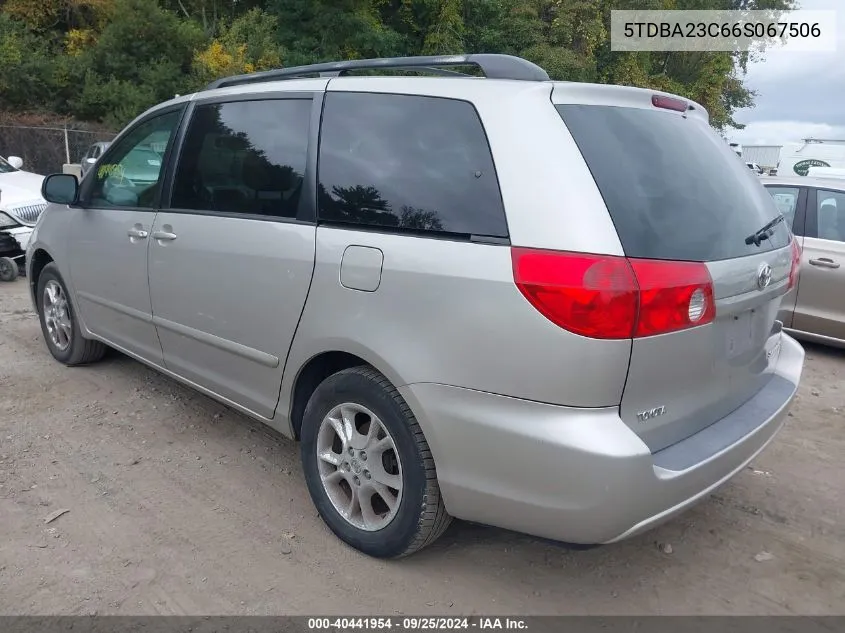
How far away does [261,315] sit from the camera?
307 centimetres

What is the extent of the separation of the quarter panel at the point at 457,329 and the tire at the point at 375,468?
143 mm

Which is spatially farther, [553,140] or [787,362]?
[787,362]

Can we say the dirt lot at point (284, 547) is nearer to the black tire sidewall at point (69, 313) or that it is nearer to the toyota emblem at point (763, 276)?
the black tire sidewall at point (69, 313)

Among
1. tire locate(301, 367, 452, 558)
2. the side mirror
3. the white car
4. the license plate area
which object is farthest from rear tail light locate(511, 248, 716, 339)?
the white car

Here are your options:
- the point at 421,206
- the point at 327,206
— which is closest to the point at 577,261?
the point at 421,206

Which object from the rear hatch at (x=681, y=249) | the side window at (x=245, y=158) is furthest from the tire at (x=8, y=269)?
the rear hatch at (x=681, y=249)

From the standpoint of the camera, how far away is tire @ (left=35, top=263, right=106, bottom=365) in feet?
15.7

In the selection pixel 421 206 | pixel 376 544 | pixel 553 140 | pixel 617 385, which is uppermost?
pixel 553 140

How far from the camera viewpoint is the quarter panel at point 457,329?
84.7 inches

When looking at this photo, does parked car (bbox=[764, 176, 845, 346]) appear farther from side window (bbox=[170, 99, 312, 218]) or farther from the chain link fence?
the chain link fence

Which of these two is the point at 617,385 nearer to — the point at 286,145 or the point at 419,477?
the point at 419,477

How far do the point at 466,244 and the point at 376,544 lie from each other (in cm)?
125

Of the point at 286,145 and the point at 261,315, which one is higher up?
the point at 286,145

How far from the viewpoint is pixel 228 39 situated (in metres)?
22.5
